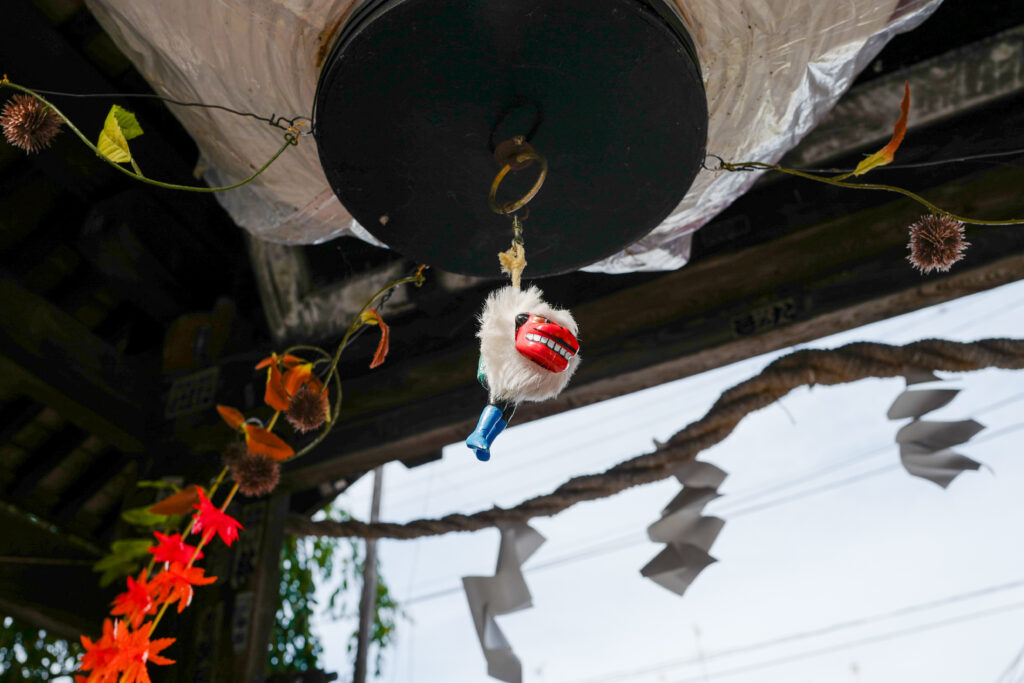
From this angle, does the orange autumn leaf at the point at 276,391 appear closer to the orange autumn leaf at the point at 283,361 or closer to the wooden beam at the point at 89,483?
the orange autumn leaf at the point at 283,361

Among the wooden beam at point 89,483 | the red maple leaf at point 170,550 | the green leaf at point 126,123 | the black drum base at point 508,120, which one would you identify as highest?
the wooden beam at point 89,483

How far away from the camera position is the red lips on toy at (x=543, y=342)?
1229 mm

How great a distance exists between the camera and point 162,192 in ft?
9.52

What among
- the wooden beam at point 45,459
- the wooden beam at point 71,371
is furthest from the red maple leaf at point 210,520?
the wooden beam at point 45,459

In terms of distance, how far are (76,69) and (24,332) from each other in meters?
0.79

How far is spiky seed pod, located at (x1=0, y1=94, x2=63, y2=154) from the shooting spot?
1495mm

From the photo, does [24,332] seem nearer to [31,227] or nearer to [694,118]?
[31,227]

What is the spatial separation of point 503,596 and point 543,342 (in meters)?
1.50

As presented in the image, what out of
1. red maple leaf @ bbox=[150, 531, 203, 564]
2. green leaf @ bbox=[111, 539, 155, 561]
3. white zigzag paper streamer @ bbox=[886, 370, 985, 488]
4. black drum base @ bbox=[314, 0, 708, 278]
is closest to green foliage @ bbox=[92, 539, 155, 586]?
green leaf @ bbox=[111, 539, 155, 561]

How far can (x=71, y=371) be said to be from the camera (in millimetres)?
2633

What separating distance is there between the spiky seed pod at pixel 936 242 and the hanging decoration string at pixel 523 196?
0.69 meters

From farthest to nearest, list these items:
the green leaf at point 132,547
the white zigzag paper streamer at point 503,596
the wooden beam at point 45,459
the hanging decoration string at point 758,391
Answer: the wooden beam at point 45,459
the green leaf at point 132,547
the white zigzag paper streamer at point 503,596
the hanging decoration string at point 758,391

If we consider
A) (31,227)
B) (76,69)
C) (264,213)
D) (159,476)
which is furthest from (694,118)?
(31,227)

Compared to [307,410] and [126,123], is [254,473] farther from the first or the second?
[126,123]
